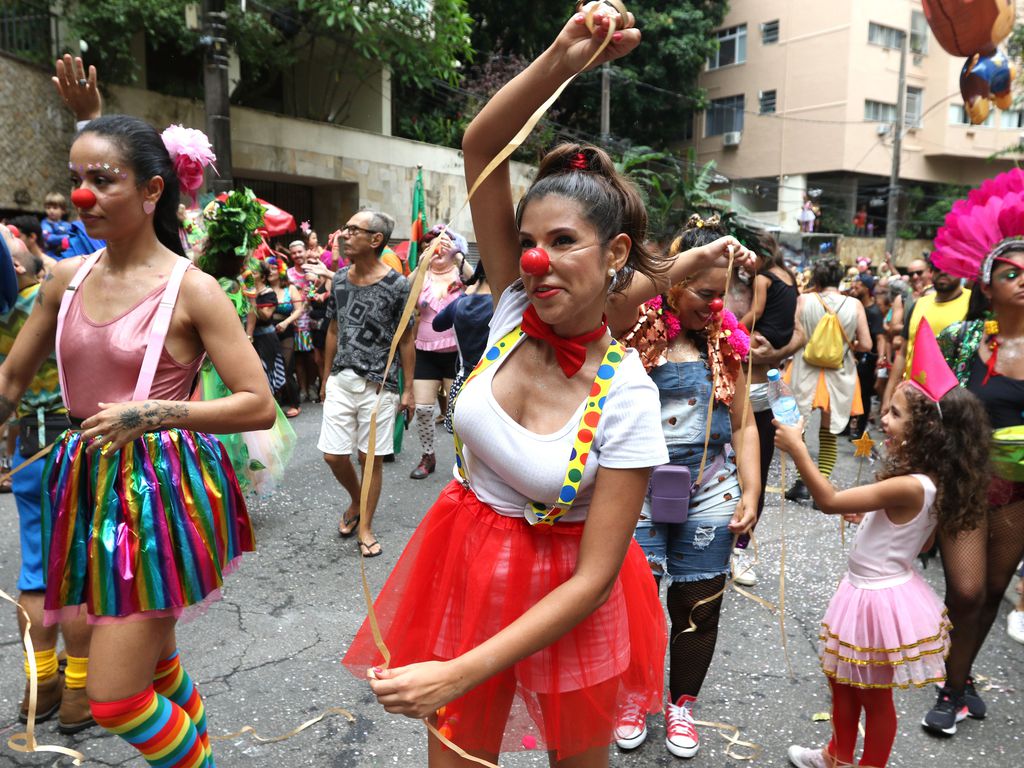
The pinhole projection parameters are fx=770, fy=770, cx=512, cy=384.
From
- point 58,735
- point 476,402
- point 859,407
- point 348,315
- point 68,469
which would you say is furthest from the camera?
point 859,407

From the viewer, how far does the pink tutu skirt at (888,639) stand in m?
2.55

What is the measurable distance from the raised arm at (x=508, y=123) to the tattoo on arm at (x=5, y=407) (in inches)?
60.1

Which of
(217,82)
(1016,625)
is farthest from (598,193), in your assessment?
(217,82)

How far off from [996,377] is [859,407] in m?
4.48

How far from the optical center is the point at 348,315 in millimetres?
5070

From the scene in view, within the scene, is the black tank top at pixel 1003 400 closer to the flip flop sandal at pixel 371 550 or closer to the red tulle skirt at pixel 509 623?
the red tulle skirt at pixel 509 623

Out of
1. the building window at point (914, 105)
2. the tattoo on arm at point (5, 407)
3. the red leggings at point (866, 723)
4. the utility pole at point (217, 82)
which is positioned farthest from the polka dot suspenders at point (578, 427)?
the building window at point (914, 105)

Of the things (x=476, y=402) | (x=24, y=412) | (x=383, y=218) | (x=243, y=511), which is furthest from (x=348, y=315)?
(x=476, y=402)

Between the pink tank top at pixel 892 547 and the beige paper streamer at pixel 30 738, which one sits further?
the pink tank top at pixel 892 547

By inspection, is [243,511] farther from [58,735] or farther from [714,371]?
[714,371]

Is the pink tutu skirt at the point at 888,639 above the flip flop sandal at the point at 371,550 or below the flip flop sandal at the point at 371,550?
above

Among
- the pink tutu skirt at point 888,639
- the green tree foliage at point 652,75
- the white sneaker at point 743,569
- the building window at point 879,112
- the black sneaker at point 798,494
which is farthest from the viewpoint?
the building window at point 879,112

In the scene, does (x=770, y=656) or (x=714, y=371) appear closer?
(x=714, y=371)

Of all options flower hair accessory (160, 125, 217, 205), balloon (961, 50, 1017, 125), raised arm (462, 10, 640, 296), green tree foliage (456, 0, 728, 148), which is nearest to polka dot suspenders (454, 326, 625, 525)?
raised arm (462, 10, 640, 296)
